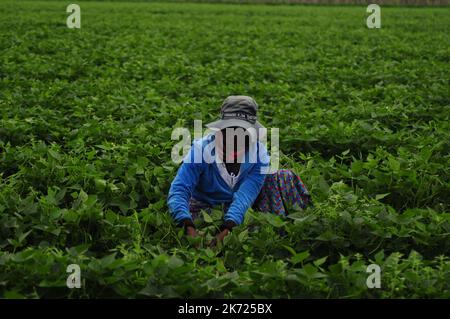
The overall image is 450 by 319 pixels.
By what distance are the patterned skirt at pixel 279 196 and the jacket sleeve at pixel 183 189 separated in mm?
235

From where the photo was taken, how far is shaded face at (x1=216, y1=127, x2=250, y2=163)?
11.3 feet

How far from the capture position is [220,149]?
354 cm

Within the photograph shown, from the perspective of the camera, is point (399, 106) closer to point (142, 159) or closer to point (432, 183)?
point (432, 183)

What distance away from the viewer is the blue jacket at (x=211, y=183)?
338cm

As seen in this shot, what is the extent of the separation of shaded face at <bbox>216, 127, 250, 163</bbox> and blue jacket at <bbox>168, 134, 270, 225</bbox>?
5 cm

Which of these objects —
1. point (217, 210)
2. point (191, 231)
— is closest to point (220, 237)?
point (191, 231)

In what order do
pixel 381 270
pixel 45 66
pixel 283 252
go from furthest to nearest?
pixel 45 66 → pixel 283 252 → pixel 381 270
